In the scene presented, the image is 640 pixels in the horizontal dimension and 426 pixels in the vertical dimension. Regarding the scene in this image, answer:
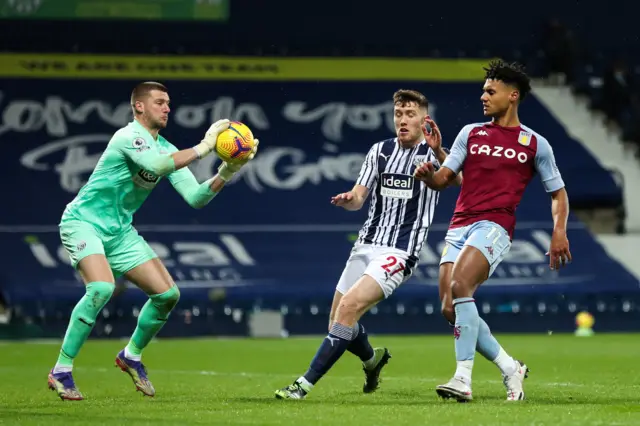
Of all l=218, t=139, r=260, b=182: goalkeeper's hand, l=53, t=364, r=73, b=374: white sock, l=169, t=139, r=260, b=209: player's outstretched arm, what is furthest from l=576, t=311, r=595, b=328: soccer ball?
→ l=53, t=364, r=73, b=374: white sock

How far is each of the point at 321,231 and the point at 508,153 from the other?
1462 centimetres

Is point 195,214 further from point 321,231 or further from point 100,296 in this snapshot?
point 100,296

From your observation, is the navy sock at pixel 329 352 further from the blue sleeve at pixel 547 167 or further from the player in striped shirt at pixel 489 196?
the blue sleeve at pixel 547 167

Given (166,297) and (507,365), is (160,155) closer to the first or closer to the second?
(166,297)

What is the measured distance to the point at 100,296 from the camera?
802 centimetres

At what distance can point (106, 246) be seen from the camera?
8305mm

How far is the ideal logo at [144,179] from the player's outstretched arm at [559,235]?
2.76m

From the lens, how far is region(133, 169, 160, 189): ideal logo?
27.4 ft

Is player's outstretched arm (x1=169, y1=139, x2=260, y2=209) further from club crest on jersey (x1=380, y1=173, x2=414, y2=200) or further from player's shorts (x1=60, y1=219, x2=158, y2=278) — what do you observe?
club crest on jersey (x1=380, y1=173, x2=414, y2=200)

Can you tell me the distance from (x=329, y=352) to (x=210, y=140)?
1.70 m

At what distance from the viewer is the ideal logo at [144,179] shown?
8.35 metres

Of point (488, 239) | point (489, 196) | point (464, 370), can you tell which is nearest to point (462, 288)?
point (488, 239)

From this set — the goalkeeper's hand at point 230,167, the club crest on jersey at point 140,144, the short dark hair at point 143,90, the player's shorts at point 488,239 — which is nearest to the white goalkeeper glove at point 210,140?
the goalkeeper's hand at point 230,167

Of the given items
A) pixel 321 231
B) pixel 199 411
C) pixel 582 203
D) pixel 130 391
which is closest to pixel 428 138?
pixel 199 411
